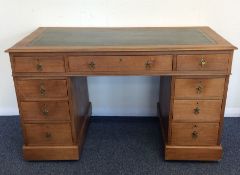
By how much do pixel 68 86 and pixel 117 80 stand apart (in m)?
0.65

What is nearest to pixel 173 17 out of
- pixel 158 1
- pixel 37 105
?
pixel 158 1

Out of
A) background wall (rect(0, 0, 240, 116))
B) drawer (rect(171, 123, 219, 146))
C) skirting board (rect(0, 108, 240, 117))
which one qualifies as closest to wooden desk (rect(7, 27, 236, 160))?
drawer (rect(171, 123, 219, 146))

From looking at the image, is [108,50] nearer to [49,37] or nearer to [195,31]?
[49,37]

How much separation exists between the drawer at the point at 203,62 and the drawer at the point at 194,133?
0.35 m

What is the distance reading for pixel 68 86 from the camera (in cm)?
154

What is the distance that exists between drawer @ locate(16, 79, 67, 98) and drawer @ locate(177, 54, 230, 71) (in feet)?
2.13

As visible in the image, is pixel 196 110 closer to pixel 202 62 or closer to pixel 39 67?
pixel 202 62

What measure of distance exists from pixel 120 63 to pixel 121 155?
664mm

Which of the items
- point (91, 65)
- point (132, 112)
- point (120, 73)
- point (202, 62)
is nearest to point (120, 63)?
point (120, 73)

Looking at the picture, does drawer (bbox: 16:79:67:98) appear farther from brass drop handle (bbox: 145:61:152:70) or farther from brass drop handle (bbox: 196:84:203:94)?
brass drop handle (bbox: 196:84:203:94)

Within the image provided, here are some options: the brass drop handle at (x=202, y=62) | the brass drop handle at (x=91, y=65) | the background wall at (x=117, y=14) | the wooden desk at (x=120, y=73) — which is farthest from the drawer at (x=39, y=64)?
the brass drop handle at (x=202, y=62)

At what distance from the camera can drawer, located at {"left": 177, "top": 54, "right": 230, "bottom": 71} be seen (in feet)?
4.75

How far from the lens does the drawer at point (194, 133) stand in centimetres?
162

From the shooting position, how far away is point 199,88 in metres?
1.53
